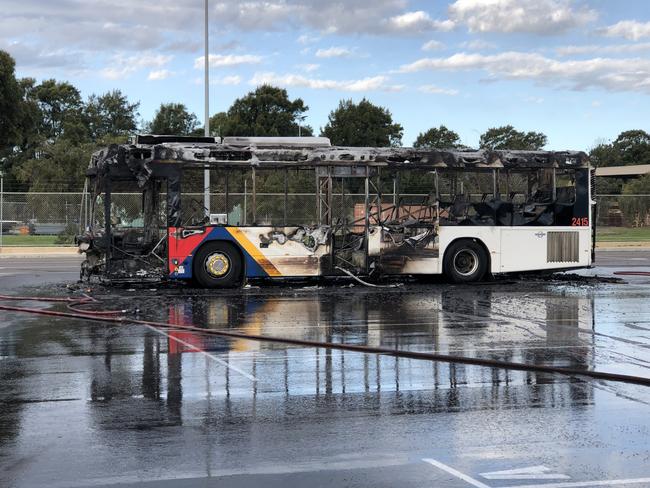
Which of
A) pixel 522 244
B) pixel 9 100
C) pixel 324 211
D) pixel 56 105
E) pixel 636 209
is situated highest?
pixel 56 105

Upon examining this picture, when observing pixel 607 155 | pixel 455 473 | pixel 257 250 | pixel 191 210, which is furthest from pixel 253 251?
pixel 607 155

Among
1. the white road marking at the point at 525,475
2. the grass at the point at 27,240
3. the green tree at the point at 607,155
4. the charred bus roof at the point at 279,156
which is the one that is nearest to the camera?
the white road marking at the point at 525,475

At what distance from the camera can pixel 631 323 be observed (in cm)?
1262

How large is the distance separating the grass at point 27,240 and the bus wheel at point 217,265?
61.4 feet

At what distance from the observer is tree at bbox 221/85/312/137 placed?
6356 cm

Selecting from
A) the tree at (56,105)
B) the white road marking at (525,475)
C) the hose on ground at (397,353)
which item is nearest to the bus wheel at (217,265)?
the hose on ground at (397,353)

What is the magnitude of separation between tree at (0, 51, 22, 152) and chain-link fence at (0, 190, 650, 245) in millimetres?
8660

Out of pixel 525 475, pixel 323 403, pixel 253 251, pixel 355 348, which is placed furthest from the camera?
pixel 253 251

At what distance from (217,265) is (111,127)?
64748mm

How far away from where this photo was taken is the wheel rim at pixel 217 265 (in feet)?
56.0

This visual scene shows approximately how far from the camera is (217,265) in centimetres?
1711

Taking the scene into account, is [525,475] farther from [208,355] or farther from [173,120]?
[173,120]

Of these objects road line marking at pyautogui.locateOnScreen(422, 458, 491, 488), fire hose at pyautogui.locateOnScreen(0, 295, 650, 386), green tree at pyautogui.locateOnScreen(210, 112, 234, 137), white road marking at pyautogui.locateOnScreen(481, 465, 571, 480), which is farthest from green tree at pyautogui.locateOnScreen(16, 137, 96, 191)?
white road marking at pyautogui.locateOnScreen(481, 465, 571, 480)

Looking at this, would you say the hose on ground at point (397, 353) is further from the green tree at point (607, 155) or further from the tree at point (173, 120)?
the green tree at point (607, 155)
